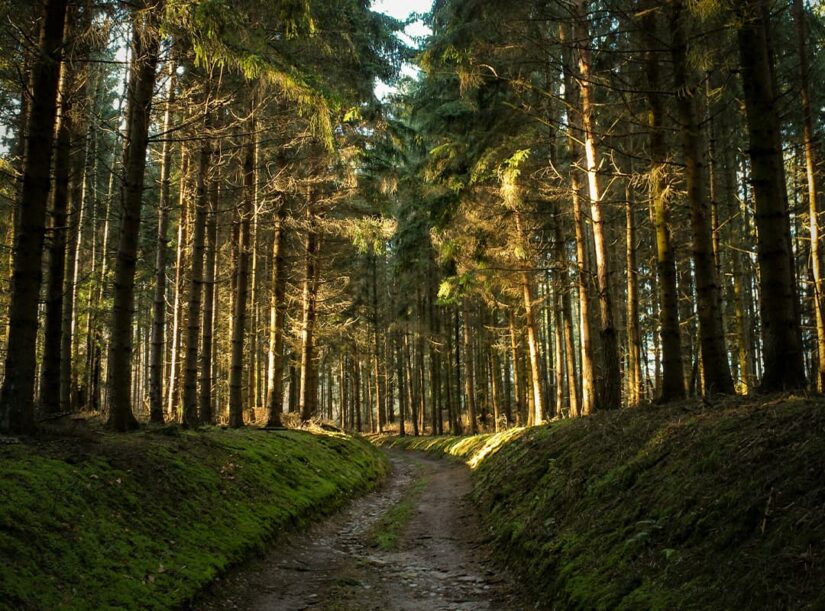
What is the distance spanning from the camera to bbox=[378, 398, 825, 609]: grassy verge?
3.75 meters

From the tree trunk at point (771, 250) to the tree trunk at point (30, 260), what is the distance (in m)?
8.54

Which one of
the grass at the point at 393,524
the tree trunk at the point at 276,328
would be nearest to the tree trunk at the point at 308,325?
the tree trunk at the point at 276,328

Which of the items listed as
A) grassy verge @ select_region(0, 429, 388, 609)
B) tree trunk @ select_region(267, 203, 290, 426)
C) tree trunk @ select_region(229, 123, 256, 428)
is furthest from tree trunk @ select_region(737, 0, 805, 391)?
tree trunk @ select_region(267, 203, 290, 426)

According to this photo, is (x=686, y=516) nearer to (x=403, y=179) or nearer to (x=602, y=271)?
(x=602, y=271)

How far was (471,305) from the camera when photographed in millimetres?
31375

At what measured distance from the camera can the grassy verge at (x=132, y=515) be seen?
15.2ft

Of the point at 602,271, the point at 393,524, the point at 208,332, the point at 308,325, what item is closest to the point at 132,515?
the point at 393,524

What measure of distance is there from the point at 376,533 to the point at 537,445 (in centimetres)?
391

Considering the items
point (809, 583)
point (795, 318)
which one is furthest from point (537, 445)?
point (809, 583)

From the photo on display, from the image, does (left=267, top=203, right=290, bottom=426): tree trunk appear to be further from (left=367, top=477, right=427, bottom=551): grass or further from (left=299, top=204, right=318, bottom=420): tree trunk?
(left=367, top=477, right=427, bottom=551): grass

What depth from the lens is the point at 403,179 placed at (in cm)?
2561

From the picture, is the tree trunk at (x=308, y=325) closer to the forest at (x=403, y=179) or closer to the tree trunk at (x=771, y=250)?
the forest at (x=403, y=179)

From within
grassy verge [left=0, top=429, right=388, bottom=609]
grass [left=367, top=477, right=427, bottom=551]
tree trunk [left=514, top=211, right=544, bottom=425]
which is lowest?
grass [left=367, top=477, right=427, bottom=551]

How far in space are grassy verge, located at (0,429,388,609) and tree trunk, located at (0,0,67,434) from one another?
60cm
